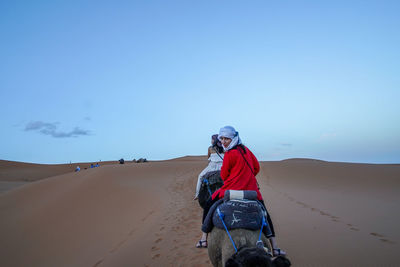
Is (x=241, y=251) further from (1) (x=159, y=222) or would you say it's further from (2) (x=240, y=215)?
(1) (x=159, y=222)

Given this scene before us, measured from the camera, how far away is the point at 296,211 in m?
9.02

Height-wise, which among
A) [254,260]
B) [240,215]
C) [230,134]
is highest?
[230,134]

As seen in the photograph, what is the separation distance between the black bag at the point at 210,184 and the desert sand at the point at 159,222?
1301 millimetres

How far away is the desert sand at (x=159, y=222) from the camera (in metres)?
5.59

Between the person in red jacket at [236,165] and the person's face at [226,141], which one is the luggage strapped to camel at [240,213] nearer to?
the person in red jacket at [236,165]

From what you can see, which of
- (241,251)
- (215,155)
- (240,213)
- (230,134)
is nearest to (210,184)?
(215,155)

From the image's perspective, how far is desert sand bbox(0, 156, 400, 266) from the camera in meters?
5.59

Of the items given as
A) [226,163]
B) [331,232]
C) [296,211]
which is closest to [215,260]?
[226,163]

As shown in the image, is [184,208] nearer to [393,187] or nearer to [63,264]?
[63,264]

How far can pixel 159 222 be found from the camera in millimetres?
8875

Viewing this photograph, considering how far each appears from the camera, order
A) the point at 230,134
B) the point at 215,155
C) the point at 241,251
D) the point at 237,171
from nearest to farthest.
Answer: the point at 241,251
the point at 237,171
the point at 230,134
the point at 215,155

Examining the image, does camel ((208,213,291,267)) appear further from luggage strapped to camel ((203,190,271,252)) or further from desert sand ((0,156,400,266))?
desert sand ((0,156,400,266))

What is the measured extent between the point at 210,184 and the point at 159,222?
3772 mm

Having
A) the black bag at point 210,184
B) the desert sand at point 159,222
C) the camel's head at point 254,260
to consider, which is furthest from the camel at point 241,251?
the black bag at point 210,184
